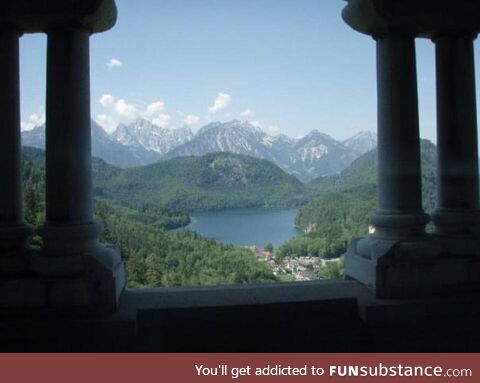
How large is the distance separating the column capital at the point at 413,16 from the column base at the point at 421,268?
5512mm

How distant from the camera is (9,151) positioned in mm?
10727

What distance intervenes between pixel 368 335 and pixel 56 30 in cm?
1047

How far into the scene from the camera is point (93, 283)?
408 inches

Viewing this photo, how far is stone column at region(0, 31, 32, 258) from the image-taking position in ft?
35.1

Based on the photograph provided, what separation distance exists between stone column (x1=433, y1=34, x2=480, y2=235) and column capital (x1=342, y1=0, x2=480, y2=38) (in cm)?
48

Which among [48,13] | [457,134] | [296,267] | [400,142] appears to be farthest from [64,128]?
[296,267]

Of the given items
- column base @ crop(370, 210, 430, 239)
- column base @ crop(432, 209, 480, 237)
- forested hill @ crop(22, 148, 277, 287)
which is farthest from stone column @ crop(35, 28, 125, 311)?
forested hill @ crop(22, 148, 277, 287)

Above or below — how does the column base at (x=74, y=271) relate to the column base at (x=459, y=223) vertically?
below

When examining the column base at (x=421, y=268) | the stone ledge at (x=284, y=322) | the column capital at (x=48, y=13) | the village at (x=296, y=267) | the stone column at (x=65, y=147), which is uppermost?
the column capital at (x=48, y=13)

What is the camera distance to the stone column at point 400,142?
11.6 metres

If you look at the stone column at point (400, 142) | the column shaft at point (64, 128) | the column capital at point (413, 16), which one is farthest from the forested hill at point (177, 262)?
the column capital at point (413, 16)

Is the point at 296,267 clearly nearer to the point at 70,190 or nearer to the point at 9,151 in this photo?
the point at 70,190

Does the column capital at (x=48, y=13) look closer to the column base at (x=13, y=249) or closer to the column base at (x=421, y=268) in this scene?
the column base at (x=13, y=249)

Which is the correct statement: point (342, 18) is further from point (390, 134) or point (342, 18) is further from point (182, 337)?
point (182, 337)
